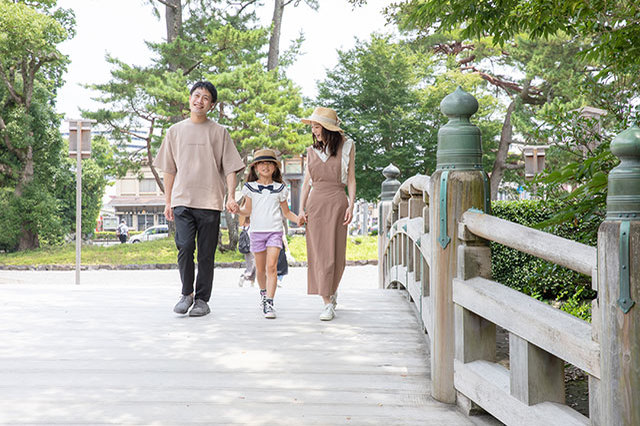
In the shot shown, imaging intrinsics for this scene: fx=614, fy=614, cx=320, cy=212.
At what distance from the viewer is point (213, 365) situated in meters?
3.39

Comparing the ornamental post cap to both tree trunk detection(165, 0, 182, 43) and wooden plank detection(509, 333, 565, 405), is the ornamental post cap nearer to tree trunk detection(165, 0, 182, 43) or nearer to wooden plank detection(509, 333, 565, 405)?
wooden plank detection(509, 333, 565, 405)

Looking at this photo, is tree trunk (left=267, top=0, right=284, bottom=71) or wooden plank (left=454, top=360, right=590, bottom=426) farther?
tree trunk (left=267, top=0, right=284, bottom=71)

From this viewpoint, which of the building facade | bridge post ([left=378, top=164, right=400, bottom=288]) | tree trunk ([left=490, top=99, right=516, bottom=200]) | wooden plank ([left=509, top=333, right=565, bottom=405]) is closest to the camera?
wooden plank ([left=509, top=333, right=565, bottom=405])

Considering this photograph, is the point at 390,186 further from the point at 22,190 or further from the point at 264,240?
the point at 22,190

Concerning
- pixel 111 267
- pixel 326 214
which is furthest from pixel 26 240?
pixel 326 214

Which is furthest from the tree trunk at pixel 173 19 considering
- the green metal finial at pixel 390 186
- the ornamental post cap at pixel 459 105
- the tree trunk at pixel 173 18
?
the ornamental post cap at pixel 459 105

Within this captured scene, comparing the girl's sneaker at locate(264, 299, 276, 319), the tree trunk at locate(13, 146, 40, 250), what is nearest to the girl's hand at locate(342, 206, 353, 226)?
the girl's sneaker at locate(264, 299, 276, 319)

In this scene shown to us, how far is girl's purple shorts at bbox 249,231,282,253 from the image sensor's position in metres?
5.01

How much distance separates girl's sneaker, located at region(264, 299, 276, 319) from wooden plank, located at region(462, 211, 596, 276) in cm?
227

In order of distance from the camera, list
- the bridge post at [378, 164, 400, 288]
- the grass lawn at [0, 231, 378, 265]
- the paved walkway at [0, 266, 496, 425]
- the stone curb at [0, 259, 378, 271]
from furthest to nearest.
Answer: the grass lawn at [0, 231, 378, 265] → the stone curb at [0, 259, 378, 271] → the bridge post at [378, 164, 400, 288] → the paved walkway at [0, 266, 496, 425]

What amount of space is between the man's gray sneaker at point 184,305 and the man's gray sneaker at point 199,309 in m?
0.05

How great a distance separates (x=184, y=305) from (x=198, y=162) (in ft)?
3.65

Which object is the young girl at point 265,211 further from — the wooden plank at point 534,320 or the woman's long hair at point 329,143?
the wooden plank at point 534,320

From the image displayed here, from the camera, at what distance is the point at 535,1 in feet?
13.1
